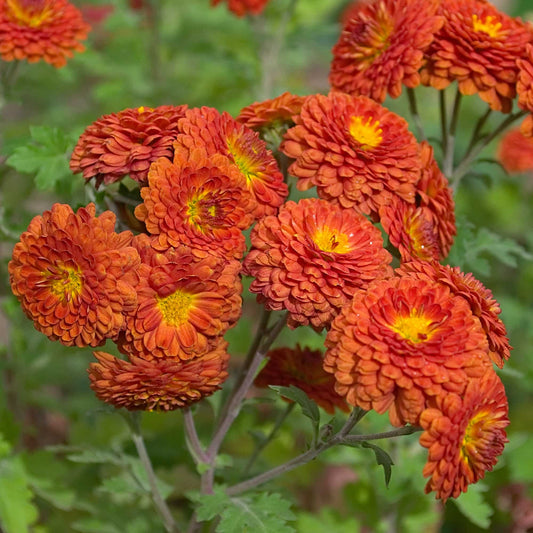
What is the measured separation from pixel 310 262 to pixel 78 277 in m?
0.39

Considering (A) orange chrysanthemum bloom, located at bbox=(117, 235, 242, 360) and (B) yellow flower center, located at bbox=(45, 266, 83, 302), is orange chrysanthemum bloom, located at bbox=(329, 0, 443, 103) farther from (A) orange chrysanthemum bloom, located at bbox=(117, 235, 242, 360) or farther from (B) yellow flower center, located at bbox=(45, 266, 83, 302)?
(B) yellow flower center, located at bbox=(45, 266, 83, 302)

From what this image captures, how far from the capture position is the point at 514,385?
3217 millimetres

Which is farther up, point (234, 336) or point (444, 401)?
point (444, 401)

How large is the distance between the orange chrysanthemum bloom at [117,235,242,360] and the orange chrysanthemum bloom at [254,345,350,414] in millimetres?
360

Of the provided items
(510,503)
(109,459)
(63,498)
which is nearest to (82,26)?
(109,459)

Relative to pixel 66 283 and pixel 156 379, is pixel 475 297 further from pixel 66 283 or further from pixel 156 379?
pixel 66 283

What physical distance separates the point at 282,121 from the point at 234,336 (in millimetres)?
1156

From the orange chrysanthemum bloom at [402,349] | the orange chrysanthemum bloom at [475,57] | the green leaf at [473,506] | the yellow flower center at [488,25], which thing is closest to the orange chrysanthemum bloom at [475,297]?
the orange chrysanthemum bloom at [402,349]

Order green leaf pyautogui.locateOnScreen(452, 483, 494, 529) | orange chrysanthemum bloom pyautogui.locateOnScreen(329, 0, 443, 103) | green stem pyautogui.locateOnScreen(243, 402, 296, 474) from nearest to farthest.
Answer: orange chrysanthemum bloom pyautogui.locateOnScreen(329, 0, 443, 103)
green stem pyautogui.locateOnScreen(243, 402, 296, 474)
green leaf pyautogui.locateOnScreen(452, 483, 494, 529)

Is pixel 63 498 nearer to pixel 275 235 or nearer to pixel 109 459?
pixel 109 459

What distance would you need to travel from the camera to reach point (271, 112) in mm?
1559

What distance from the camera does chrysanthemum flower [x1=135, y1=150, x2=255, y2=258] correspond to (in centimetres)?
133

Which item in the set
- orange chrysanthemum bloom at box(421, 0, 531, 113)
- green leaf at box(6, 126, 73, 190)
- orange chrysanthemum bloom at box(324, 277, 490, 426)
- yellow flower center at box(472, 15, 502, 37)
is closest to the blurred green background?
green leaf at box(6, 126, 73, 190)

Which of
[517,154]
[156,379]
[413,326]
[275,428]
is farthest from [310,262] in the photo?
[517,154]
